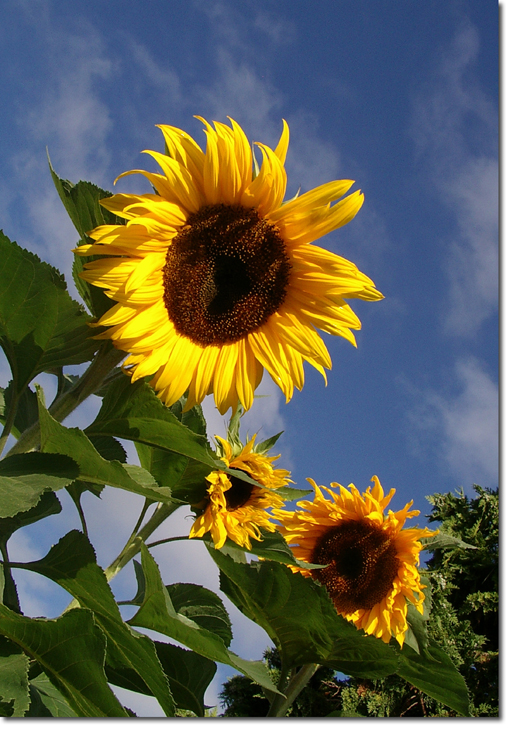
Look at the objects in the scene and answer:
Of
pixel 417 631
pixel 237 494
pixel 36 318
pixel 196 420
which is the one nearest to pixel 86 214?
pixel 36 318

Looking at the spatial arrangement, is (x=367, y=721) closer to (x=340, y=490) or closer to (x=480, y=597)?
(x=340, y=490)

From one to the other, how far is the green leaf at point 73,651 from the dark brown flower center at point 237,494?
730 millimetres

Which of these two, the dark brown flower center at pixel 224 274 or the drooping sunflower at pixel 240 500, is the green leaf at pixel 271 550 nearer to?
the drooping sunflower at pixel 240 500

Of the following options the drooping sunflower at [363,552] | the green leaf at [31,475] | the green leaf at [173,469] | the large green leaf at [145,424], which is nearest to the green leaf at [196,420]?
the green leaf at [173,469]

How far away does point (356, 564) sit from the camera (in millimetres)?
1912

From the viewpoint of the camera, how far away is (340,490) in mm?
1978

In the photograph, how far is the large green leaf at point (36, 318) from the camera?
1.05 metres

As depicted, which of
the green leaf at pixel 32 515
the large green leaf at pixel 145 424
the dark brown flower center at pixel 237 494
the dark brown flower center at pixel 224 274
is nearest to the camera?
the large green leaf at pixel 145 424

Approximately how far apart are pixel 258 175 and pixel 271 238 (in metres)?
0.12

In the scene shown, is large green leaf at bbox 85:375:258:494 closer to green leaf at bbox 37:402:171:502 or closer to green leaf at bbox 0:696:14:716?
green leaf at bbox 37:402:171:502

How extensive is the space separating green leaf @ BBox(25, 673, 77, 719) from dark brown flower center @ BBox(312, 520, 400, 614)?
820 mm

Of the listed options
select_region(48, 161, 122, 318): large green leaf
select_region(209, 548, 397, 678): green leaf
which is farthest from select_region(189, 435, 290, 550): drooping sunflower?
select_region(48, 161, 122, 318): large green leaf

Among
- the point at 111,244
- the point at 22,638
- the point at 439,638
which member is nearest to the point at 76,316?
the point at 111,244

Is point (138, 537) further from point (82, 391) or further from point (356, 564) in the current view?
point (356, 564)
